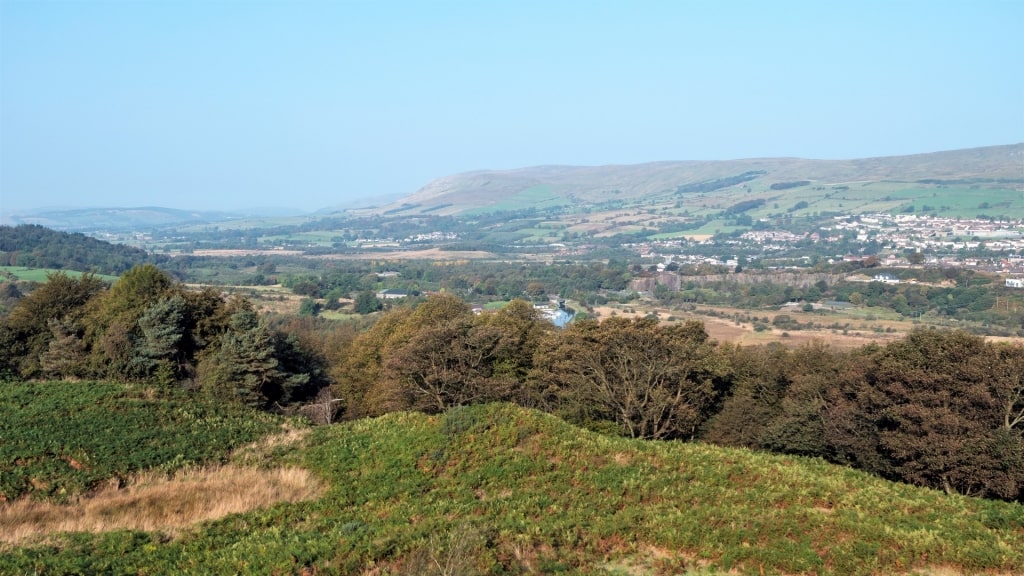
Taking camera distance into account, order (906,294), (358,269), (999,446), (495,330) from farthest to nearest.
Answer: (358,269) < (906,294) < (495,330) < (999,446)

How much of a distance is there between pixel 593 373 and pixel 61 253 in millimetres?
96731

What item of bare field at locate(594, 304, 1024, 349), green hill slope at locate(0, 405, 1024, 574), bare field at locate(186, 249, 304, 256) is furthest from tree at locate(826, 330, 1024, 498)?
bare field at locate(186, 249, 304, 256)

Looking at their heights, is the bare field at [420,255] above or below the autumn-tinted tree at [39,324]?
below

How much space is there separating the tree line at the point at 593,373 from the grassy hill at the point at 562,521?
4.19 m

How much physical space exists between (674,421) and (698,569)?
15.0 metres

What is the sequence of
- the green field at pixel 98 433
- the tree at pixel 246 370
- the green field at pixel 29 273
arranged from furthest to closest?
1. the green field at pixel 29 273
2. the tree at pixel 246 370
3. the green field at pixel 98 433

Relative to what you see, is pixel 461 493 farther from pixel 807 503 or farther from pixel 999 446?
pixel 999 446

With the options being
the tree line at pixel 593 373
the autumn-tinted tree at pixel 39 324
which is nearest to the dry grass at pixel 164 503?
the tree line at pixel 593 373

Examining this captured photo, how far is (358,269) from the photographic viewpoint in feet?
384

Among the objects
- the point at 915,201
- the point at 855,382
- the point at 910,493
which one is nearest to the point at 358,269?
the point at 855,382

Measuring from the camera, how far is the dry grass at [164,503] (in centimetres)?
1290

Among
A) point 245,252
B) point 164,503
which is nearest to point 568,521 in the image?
point 164,503

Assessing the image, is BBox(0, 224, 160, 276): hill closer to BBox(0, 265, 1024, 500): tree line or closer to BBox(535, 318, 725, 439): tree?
BBox(0, 265, 1024, 500): tree line

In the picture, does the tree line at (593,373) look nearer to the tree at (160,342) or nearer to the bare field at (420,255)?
the tree at (160,342)
